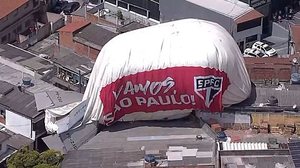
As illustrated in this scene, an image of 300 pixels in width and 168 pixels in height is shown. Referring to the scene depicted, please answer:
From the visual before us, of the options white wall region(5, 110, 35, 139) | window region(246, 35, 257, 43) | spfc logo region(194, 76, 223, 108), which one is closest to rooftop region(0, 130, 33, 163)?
white wall region(5, 110, 35, 139)

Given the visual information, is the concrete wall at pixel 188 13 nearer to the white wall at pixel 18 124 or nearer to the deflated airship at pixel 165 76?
the deflated airship at pixel 165 76

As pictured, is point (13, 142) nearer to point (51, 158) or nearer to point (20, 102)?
point (20, 102)

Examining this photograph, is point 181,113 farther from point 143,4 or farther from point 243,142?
point 143,4

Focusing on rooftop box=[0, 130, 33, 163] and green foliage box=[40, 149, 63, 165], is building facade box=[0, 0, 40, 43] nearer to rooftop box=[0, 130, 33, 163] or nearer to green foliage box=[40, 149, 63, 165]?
rooftop box=[0, 130, 33, 163]

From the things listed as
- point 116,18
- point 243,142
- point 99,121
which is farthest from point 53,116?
point 116,18

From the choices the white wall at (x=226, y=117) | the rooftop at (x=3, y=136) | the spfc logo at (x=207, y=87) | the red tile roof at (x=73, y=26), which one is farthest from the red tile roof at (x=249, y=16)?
the rooftop at (x=3, y=136)

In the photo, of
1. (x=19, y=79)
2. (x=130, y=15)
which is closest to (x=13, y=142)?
(x=19, y=79)
